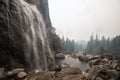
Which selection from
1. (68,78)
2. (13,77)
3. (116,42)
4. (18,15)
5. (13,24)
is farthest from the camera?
(116,42)

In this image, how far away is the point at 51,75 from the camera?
14.7 meters

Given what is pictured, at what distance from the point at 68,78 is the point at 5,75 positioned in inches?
234

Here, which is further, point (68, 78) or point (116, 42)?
point (116, 42)

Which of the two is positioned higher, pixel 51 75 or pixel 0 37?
pixel 0 37

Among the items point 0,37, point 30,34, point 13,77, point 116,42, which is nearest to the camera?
point 13,77

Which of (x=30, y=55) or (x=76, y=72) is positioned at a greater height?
(x=30, y=55)

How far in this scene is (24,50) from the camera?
2175 centimetres

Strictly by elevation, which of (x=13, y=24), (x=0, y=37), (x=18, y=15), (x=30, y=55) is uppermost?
(x=18, y=15)

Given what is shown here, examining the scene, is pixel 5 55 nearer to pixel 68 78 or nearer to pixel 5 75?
pixel 5 75

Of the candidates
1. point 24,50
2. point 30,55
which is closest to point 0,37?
point 24,50

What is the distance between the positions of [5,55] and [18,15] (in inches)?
232

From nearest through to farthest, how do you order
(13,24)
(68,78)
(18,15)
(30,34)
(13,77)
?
(68,78)
(13,77)
(13,24)
(18,15)
(30,34)

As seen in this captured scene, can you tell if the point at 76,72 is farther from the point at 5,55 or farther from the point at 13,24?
the point at 13,24

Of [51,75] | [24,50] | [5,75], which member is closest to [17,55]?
[24,50]
